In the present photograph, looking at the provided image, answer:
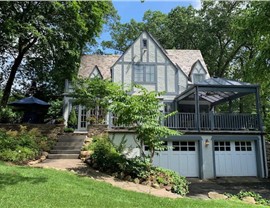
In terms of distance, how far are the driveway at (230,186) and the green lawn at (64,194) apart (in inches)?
91.9

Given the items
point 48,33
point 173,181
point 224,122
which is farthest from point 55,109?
point 173,181

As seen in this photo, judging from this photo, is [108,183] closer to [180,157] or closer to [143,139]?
[143,139]

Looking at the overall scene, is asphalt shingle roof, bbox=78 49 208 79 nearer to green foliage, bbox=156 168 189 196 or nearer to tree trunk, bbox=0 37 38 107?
tree trunk, bbox=0 37 38 107

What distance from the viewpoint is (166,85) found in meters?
18.2

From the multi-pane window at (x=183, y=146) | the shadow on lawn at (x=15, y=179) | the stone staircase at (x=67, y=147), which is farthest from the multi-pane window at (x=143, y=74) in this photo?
the shadow on lawn at (x=15, y=179)

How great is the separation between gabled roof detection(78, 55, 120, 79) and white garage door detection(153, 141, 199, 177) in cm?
757

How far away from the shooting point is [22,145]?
466 inches

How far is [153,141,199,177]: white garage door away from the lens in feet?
45.8

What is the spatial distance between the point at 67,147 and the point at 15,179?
5411 millimetres

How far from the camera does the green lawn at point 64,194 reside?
599 cm

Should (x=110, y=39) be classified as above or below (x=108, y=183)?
above

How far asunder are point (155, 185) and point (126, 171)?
1.25 m

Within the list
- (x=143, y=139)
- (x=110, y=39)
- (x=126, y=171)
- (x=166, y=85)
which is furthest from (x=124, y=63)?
(x=110, y=39)

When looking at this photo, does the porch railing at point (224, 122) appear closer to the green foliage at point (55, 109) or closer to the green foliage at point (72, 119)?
the green foliage at point (72, 119)
